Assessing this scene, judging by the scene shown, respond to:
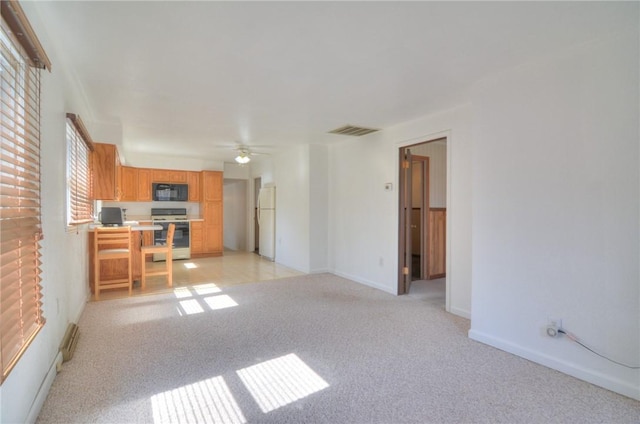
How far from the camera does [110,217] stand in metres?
4.31

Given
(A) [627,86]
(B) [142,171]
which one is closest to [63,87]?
(A) [627,86]

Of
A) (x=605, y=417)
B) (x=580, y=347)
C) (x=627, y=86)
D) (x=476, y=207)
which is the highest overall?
(x=627, y=86)

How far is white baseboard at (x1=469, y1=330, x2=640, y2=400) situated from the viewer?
1957mm

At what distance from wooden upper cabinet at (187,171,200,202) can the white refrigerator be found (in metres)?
1.51

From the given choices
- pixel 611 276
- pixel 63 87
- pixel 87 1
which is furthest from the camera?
pixel 63 87

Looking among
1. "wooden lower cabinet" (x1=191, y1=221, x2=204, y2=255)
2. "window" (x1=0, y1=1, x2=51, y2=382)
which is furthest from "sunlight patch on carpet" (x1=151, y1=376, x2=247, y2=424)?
"wooden lower cabinet" (x1=191, y1=221, x2=204, y2=255)

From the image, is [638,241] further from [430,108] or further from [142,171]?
[142,171]

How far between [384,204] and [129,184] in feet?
17.4

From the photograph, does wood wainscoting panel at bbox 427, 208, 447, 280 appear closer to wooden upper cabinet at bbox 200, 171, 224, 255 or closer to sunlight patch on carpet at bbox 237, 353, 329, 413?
sunlight patch on carpet at bbox 237, 353, 329, 413

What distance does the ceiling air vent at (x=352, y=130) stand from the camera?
14.2 ft

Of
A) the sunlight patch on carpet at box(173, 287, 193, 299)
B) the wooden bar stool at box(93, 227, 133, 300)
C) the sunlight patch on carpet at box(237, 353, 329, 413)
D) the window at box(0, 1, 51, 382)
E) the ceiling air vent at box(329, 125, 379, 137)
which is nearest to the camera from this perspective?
the window at box(0, 1, 51, 382)

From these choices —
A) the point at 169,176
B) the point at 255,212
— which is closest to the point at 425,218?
the point at 255,212

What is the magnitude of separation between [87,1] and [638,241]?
348 cm

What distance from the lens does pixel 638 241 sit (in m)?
1.93
